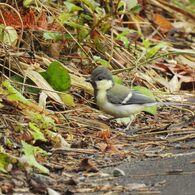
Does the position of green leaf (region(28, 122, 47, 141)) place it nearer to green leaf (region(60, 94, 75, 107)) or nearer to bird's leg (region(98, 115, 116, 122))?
green leaf (region(60, 94, 75, 107))

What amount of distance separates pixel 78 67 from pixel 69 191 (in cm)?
296

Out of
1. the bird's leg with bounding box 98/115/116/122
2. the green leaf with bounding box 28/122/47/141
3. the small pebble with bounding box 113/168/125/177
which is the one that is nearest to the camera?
the small pebble with bounding box 113/168/125/177

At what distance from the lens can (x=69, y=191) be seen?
3582mm

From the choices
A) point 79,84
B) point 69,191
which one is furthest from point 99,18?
point 69,191

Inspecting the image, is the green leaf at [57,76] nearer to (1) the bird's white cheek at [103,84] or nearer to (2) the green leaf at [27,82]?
(2) the green leaf at [27,82]

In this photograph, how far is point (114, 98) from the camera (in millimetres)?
5527

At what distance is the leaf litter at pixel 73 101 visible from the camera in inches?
153

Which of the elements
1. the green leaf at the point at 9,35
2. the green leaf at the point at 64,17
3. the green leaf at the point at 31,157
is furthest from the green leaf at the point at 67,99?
the green leaf at the point at 31,157

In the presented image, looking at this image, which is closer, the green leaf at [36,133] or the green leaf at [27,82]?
the green leaf at [36,133]

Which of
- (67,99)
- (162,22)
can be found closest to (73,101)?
(67,99)

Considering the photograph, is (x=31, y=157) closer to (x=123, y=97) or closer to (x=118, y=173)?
(x=118, y=173)

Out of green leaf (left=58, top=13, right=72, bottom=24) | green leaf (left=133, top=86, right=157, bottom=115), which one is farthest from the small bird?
green leaf (left=58, top=13, right=72, bottom=24)

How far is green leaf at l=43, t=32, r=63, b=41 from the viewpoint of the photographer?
19.8 ft

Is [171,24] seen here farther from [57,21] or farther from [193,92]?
[57,21]
